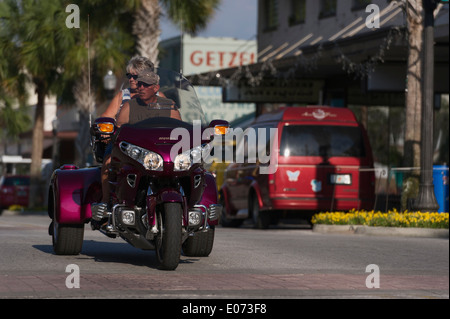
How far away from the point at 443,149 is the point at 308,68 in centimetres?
443

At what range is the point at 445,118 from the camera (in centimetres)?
2844

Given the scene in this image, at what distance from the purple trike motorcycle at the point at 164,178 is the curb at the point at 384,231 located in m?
7.21

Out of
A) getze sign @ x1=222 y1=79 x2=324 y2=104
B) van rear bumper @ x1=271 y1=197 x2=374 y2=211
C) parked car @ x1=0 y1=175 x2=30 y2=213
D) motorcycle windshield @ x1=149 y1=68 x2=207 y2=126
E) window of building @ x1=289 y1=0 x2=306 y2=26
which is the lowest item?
parked car @ x1=0 y1=175 x2=30 y2=213

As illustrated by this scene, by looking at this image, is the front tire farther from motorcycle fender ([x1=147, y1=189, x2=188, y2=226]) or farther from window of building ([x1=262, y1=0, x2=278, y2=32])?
window of building ([x1=262, y1=0, x2=278, y2=32])

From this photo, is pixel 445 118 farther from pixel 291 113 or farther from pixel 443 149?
pixel 291 113

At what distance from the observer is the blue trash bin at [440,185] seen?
766 inches

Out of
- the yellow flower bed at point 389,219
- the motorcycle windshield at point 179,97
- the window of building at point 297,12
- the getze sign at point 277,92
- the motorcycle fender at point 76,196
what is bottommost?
the yellow flower bed at point 389,219

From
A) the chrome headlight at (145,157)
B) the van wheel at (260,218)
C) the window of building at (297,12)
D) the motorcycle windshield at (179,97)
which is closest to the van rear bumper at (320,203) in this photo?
the van wheel at (260,218)

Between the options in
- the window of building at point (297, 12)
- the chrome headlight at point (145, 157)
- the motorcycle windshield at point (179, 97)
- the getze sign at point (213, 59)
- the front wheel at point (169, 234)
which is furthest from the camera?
the getze sign at point (213, 59)

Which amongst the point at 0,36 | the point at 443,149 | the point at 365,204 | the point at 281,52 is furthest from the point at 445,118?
the point at 0,36

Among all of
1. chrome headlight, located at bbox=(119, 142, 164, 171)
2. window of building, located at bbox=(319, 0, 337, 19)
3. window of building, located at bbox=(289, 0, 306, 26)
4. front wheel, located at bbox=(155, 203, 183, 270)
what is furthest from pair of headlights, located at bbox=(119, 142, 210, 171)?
window of building, located at bbox=(289, 0, 306, 26)

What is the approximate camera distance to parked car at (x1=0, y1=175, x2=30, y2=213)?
40344 mm

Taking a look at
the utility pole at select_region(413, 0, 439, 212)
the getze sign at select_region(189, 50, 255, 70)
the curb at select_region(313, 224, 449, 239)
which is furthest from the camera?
the getze sign at select_region(189, 50, 255, 70)

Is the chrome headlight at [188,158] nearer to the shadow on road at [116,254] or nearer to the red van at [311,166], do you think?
the shadow on road at [116,254]
